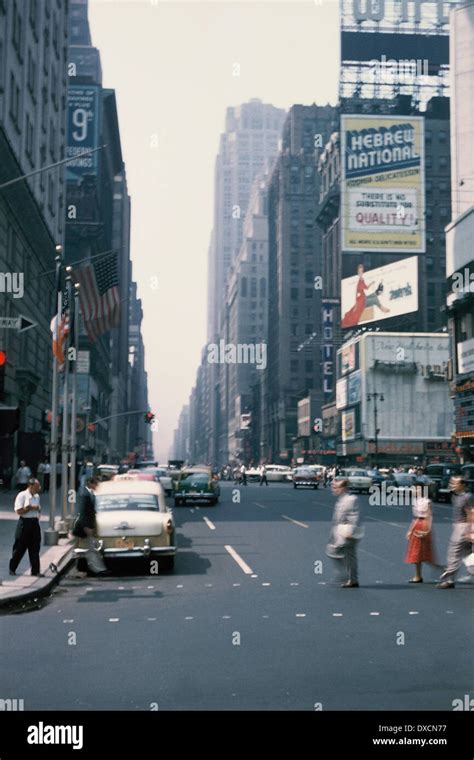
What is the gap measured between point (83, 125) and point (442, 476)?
198 ft

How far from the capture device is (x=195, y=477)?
41.8m

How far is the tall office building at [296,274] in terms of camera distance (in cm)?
17275

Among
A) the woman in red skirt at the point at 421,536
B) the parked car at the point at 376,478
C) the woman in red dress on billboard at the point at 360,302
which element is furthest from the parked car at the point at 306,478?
the woman in red skirt at the point at 421,536

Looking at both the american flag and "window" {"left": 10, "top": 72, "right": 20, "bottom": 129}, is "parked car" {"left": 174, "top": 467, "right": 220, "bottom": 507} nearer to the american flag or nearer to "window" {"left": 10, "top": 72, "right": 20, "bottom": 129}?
the american flag

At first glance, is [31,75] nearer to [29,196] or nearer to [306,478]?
[29,196]

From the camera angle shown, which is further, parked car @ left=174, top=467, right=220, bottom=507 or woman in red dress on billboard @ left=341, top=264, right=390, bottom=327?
woman in red dress on billboard @ left=341, top=264, right=390, bottom=327

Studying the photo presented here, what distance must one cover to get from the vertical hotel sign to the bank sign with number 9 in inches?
1806

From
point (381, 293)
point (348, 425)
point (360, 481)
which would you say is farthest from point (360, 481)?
point (348, 425)

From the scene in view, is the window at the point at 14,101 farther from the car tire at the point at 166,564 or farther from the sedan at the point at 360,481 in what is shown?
the car tire at the point at 166,564

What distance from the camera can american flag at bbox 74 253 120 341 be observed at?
2841 centimetres

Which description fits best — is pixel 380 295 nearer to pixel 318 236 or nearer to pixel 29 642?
pixel 318 236

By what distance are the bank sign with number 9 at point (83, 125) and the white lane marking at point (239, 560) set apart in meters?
75.8

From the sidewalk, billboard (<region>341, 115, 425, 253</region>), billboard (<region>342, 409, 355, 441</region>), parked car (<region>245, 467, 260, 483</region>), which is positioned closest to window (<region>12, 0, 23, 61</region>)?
the sidewalk
